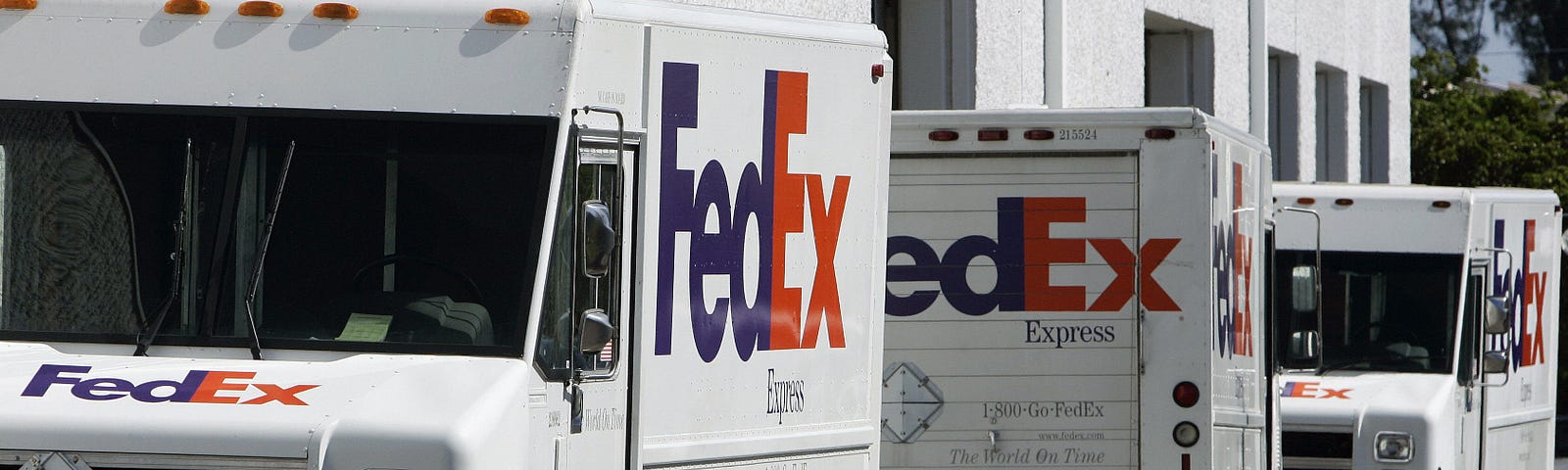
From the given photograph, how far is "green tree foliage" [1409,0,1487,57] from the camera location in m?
65.2

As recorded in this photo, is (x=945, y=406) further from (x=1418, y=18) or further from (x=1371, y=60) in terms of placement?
(x=1418, y=18)

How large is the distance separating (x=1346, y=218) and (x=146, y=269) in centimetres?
774

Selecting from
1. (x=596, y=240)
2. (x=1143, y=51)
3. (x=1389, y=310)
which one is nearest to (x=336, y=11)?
(x=596, y=240)

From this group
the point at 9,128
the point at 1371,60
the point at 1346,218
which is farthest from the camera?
the point at 1371,60

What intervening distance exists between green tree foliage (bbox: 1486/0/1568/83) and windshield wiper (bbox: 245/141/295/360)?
63.6 metres

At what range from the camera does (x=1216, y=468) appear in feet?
28.8

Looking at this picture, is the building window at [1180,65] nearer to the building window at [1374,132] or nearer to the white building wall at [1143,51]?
the white building wall at [1143,51]

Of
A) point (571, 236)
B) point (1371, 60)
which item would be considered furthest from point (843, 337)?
point (1371, 60)

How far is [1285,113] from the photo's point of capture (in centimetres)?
2258

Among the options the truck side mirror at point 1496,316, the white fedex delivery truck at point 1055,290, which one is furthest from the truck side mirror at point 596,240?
the truck side mirror at point 1496,316

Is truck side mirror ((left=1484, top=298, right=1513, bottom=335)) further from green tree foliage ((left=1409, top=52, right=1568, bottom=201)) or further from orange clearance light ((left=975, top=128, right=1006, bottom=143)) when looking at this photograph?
green tree foliage ((left=1409, top=52, right=1568, bottom=201))

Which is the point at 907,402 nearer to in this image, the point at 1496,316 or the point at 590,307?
the point at 590,307

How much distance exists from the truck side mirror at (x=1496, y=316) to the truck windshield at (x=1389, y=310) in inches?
7.5

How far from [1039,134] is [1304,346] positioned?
253 cm
